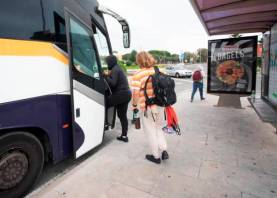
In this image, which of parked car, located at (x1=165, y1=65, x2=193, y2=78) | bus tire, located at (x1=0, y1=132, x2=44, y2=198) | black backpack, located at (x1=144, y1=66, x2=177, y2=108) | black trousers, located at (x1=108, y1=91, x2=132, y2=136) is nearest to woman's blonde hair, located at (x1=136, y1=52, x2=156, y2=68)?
black backpack, located at (x1=144, y1=66, x2=177, y2=108)

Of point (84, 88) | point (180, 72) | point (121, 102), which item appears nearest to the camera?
point (84, 88)

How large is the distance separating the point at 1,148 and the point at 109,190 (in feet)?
4.54

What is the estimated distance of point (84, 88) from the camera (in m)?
3.27

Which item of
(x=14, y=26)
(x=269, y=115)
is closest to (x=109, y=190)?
(x=14, y=26)

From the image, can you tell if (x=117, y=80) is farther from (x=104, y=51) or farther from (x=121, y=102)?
(x=104, y=51)

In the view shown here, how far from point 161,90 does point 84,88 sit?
1203 mm

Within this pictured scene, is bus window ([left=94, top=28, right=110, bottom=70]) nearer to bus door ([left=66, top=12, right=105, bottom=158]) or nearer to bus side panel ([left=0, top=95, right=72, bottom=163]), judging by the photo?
bus door ([left=66, top=12, right=105, bottom=158])

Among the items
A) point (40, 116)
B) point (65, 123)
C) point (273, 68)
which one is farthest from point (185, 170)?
point (273, 68)

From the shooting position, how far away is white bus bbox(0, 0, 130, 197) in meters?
2.29

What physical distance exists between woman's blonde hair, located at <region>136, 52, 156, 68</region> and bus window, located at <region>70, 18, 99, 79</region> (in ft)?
2.72

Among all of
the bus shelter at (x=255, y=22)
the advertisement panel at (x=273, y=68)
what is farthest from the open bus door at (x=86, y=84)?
the advertisement panel at (x=273, y=68)

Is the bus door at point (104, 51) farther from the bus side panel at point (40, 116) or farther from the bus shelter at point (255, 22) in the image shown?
the bus shelter at point (255, 22)

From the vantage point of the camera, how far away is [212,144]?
4281 millimetres

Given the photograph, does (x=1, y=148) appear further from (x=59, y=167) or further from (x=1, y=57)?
(x=59, y=167)
